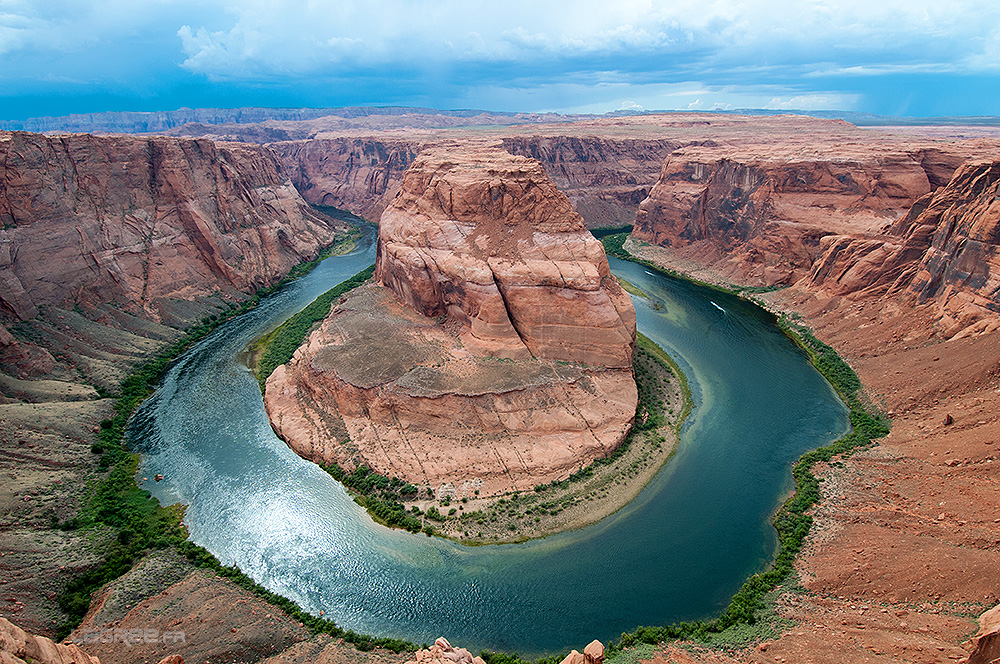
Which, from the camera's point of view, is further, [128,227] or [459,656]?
[128,227]

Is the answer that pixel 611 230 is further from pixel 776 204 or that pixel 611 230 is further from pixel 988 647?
pixel 988 647

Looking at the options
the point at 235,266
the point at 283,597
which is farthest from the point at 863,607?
the point at 235,266

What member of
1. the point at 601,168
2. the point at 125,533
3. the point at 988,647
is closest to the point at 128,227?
the point at 125,533

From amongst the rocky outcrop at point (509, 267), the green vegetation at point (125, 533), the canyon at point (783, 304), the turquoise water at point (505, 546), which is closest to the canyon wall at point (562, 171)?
the canyon at point (783, 304)

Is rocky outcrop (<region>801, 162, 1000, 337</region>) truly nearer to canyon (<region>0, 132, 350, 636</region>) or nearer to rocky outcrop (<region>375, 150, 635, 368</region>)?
rocky outcrop (<region>375, 150, 635, 368</region>)

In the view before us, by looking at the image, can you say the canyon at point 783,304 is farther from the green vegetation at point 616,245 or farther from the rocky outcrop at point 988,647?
the rocky outcrop at point 988,647

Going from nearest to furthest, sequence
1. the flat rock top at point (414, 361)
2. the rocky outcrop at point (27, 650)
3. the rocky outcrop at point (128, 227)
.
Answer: the rocky outcrop at point (27, 650)
the flat rock top at point (414, 361)
the rocky outcrop at point (128, 227)

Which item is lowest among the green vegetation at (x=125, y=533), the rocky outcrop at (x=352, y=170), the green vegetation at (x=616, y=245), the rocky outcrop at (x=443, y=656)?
the green vegetation at (x=125, y=533)

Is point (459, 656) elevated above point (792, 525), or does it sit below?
below
